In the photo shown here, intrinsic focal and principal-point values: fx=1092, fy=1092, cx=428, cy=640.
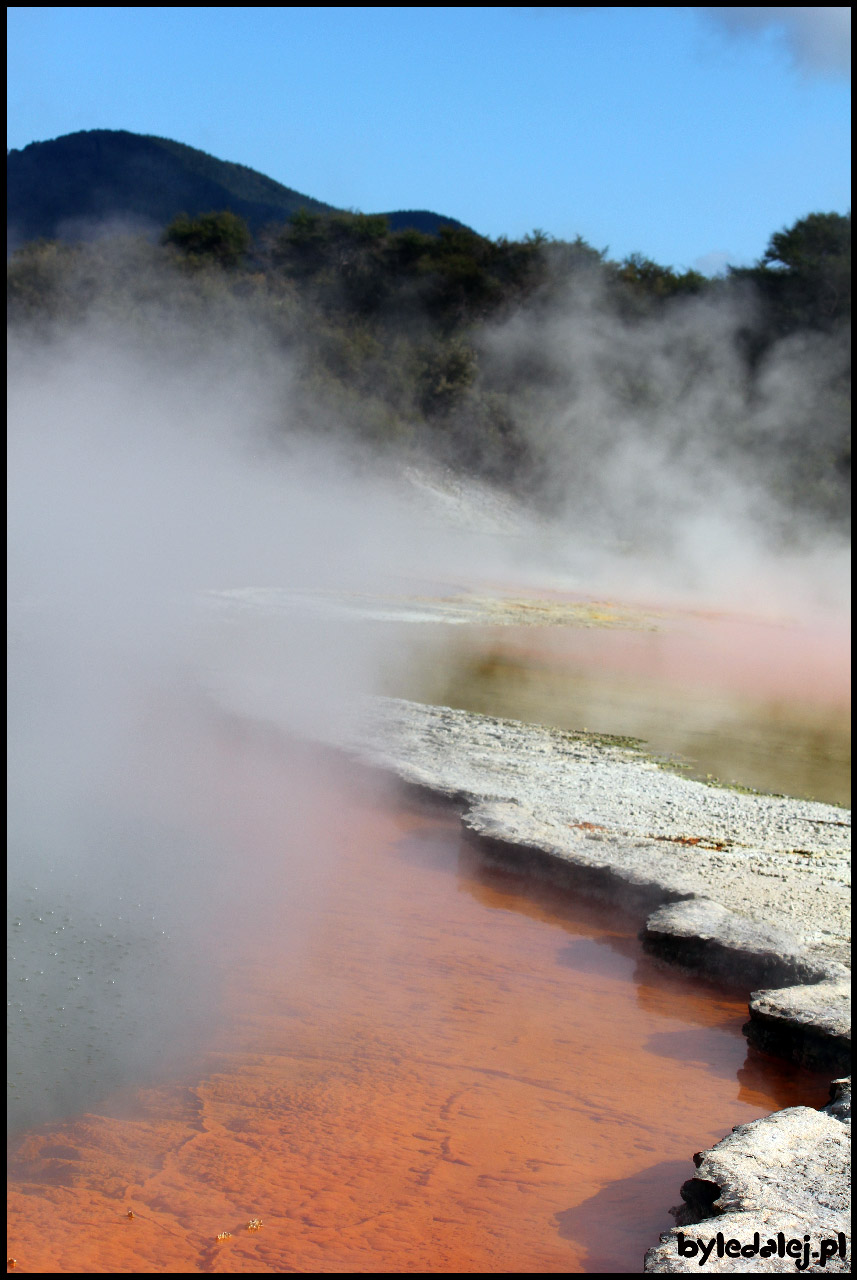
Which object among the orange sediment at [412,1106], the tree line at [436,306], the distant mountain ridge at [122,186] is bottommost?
the orange sediment at [412,1106]

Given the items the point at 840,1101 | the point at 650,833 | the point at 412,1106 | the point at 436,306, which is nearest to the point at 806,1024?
the point at 840,1101

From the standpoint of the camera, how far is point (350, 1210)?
2654 mm

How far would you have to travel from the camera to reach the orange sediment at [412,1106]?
256 centimetres

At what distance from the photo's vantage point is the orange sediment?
2.56 meters

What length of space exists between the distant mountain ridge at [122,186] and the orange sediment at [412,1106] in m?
61.8

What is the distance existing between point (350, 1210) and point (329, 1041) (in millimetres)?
797

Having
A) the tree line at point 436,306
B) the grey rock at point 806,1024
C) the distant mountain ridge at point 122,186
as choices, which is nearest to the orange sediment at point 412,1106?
the grey rock at point 806,1024

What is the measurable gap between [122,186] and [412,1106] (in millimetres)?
80911

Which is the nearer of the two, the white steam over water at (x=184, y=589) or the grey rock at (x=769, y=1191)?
the grey rock at (x=769, y=1191)

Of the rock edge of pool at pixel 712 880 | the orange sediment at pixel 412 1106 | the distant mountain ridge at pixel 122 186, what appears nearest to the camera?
the rock edge of pool at pixel 712 880

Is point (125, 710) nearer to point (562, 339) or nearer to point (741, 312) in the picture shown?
point (562, 339)

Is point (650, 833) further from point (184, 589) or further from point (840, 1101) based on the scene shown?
point (184, 589)

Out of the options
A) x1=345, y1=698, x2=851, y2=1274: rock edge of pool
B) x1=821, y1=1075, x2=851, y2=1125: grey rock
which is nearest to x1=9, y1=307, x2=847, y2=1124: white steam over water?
x1=345, y1=698, x2=851, y2=1274: rock edge of pool

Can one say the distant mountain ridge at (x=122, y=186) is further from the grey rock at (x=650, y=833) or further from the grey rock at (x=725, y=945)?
the grey rock at (x=725, y=945)
